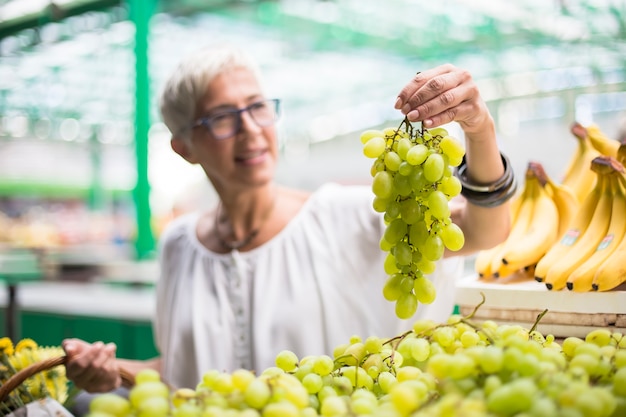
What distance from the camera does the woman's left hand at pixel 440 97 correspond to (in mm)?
877

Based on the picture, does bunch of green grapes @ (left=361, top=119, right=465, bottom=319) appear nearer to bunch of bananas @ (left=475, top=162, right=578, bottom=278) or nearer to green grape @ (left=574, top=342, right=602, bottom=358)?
green grape @ (left=574, top=342, right=602, bottom=358)

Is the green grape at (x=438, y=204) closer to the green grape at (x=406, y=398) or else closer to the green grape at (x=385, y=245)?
the green grape at (x=385, y=245)

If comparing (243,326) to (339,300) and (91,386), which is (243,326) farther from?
(91,386)

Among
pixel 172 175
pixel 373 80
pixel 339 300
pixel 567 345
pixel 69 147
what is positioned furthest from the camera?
pixel 69 147

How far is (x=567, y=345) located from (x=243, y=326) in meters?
0.97

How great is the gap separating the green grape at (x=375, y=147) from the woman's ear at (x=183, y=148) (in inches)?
36.8

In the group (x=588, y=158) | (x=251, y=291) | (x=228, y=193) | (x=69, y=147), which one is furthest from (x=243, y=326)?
(x=69, y=147)

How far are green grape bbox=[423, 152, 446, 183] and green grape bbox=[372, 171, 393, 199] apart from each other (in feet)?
0.19

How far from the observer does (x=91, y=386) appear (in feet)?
3.91

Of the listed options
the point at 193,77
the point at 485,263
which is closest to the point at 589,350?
the point at 485,263

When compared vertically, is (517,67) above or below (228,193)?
above

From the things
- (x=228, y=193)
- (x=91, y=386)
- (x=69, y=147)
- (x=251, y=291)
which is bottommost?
(x=91, y=386)

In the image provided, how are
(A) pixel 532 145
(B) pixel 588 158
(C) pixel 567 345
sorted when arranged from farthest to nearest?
1. (A) pixel 532 145
2. (B) pixel 588 158
3. (C) pixel 567 345

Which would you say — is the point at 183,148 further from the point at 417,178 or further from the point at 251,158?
the point at 417,178
